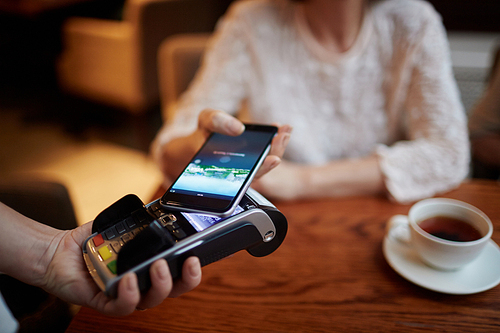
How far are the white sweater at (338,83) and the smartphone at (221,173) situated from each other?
315 millimetres

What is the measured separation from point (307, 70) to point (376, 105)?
0.18 m

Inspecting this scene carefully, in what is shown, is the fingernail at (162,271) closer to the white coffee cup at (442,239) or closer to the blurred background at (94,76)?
the white coffee cup at (442,239)

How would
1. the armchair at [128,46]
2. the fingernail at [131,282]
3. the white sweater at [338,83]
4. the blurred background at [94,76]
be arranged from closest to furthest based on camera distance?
1. the fingernail at [131,282]
2. the white sweater at [338,83]
3. the blurred background at [94,76]
4. the armchair at [128,46]

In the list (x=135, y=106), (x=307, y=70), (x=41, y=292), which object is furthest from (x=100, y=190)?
(x=41, y=292)

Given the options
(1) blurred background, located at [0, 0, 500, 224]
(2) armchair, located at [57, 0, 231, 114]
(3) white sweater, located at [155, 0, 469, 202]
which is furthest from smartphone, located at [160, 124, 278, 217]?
(2) armchair, located at [57, 0, 231, 114]

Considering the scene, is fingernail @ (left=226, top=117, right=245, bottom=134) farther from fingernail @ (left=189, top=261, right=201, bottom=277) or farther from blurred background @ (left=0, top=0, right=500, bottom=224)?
blurred background @ (left=0, top=0, right=500, bottom=224)

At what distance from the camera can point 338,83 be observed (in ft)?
2.53

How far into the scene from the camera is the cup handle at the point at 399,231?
457mm

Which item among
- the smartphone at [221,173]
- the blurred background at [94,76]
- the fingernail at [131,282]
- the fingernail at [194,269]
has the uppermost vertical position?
the smartphone at [221,173]

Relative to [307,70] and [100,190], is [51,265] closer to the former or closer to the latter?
[307,70]

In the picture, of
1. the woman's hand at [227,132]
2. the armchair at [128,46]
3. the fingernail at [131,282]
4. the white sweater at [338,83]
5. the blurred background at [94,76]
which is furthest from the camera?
the armchair at [128,46]

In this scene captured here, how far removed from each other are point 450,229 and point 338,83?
0.44 m

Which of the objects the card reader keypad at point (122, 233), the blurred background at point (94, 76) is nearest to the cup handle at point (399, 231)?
the card reader keypad at point (122, 233)

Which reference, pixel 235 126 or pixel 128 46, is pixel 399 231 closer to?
pixel 235 126
